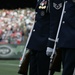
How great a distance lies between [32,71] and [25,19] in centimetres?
1209

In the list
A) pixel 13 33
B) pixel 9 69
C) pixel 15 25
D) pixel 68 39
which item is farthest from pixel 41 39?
pixel 15 25

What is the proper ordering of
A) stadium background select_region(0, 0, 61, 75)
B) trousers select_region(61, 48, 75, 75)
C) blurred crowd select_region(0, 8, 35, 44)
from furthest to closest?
blurred crowd select_region(0, 8, 35, 44), stadium background select_region(0, 0, 61, 75), trousers select_region(61, 48, 75, 75)

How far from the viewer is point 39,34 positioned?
5.95 metres

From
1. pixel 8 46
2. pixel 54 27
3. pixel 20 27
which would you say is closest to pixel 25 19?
→ pixel 20 27

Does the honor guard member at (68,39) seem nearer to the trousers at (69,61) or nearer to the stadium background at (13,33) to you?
the trousers at (69,61)

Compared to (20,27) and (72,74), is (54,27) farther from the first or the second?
(20,27)

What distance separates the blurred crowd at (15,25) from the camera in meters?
16.7

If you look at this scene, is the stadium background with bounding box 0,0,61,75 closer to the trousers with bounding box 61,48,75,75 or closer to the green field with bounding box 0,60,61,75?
the green field with bounding box 0,60,61,75

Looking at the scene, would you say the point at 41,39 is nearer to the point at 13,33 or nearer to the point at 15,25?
the point at 13,33

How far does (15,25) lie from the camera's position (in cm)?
1778

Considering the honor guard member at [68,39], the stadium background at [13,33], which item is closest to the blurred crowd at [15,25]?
the stadium background at [13,33]

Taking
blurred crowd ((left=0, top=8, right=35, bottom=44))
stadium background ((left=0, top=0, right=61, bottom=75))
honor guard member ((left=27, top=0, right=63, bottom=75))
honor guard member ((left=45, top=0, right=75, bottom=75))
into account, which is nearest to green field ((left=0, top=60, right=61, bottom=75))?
stadium background ((left=0, top=0, right=61, bottom=75))

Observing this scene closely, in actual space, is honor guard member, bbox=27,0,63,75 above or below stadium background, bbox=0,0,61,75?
above

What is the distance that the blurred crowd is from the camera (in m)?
16.7
